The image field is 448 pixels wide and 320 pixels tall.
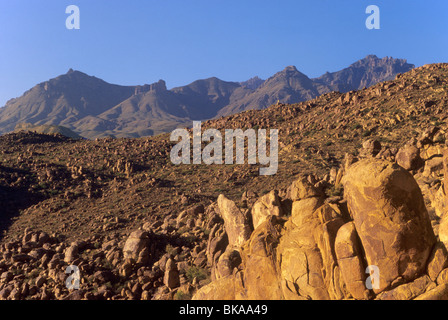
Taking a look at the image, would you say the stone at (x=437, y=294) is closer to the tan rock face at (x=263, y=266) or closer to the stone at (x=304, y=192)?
the tan rock face at (x=263, y=266)

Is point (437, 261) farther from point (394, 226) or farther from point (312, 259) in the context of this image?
point (312, 259)

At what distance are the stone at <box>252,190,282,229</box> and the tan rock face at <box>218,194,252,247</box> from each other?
1.60 feet

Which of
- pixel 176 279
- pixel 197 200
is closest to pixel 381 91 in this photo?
pixel 197 200

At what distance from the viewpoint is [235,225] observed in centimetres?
1645

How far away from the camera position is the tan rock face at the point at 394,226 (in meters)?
9.64

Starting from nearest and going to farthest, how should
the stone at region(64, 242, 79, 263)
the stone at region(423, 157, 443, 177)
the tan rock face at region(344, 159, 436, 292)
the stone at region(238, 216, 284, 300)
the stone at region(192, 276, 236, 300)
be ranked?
1. the tan rock face at region(344, 159, 436, 292)
2. the stone at region(238, 216, 284, 300)
3. the stone at region(192, 276, 236, 300)
4. the stone at region(423, 157, 443, 177)
5. the stone at region(64, 242, 79, 263)

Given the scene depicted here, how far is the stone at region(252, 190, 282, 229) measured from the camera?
15988 millimetres

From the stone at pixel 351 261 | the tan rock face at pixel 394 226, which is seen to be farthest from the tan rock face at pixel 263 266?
the tan rock face at pixel 394 226

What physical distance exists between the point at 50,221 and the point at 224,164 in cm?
2105

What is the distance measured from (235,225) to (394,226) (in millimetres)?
8071

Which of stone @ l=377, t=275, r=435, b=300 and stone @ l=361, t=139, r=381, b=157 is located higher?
stone @ l=361, t=139, r=381, b=157

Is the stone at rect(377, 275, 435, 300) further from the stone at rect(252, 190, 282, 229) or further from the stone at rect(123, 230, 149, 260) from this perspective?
the stone at rect(123, 230, 149, 260)

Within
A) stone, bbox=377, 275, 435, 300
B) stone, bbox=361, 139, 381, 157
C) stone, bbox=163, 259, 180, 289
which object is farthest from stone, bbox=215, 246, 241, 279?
stone, bbox=361, 139, 381, 157
